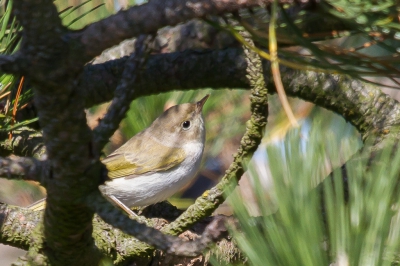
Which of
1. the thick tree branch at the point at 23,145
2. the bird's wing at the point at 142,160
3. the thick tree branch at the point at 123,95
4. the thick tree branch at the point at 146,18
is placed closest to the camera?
the thick tree branch at the point at 146,18

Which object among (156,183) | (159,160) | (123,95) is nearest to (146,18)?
(123,95)

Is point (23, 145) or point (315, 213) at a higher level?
point (315, 213)

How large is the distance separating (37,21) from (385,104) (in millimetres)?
1368

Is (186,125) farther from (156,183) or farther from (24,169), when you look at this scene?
(24,169)

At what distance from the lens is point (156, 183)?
325cm

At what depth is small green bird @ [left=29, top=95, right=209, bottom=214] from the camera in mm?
3195

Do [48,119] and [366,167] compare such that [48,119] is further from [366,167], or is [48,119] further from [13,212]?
[13,212]

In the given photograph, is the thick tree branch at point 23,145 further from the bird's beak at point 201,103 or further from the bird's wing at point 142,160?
the bird's wing at point 142,160

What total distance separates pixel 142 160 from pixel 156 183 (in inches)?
13.5

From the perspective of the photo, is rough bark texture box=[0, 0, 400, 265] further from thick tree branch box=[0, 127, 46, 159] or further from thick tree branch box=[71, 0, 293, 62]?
thick tree branch box=[0, 127, 46, 159]

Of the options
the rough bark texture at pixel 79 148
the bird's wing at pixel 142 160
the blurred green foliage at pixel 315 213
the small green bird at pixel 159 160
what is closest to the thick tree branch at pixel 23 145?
the rough bark texture at pixel 79 148

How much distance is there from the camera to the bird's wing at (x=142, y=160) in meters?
3.36

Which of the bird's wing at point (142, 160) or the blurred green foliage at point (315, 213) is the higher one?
the blurred green foliage at point (315, 213)

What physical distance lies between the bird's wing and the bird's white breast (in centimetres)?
4
